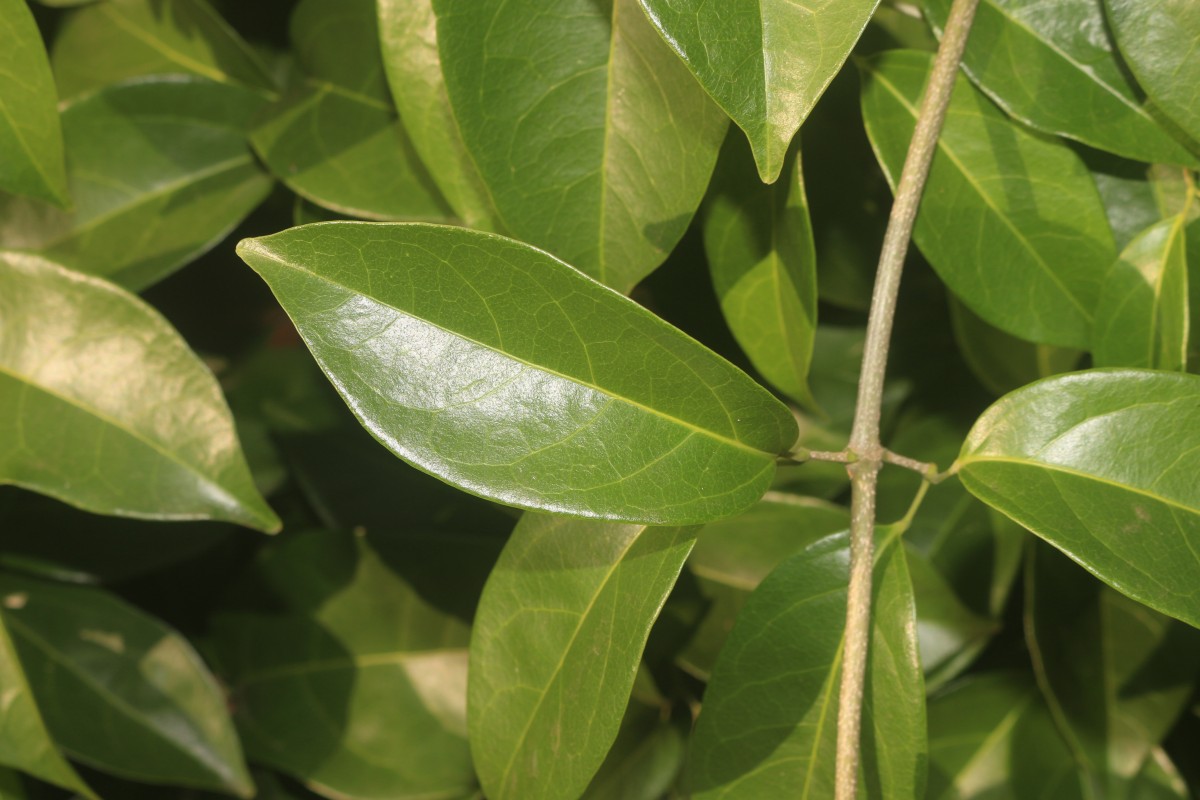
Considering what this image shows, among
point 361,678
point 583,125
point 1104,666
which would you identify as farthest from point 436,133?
point 1104,666

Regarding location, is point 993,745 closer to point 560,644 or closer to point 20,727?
point 560,644

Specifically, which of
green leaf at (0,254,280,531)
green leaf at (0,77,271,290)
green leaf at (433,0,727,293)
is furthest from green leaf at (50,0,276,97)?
green leaf at (433,0,727,293)

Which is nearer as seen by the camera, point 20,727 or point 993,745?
point 20,727

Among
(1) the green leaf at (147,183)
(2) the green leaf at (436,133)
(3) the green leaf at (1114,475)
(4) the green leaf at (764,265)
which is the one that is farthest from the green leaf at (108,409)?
(3) the green leaf at (1114,475)

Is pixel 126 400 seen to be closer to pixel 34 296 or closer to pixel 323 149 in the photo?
pixel 34 296

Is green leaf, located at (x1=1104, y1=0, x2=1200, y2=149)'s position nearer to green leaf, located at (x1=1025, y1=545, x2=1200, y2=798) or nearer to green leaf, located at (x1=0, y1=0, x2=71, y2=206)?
green leaf, located at (x1=1025, y1=545, x2=1200, y2=798)

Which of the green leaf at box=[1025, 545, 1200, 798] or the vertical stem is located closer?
the vertical stem

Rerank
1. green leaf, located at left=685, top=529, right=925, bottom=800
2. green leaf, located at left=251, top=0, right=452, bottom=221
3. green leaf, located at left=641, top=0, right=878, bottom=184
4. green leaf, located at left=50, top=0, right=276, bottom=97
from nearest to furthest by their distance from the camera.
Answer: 1. green leaf, located at left=641, top=0, right=878, bottom=184
2. green leaf, located at left=685, top=529, right=925, bottom=800
3. green leaf, located at left=251, top=0, right=452, bottom=221
4. green leaf, located at left=50, top=0, right=276, bottom=97
